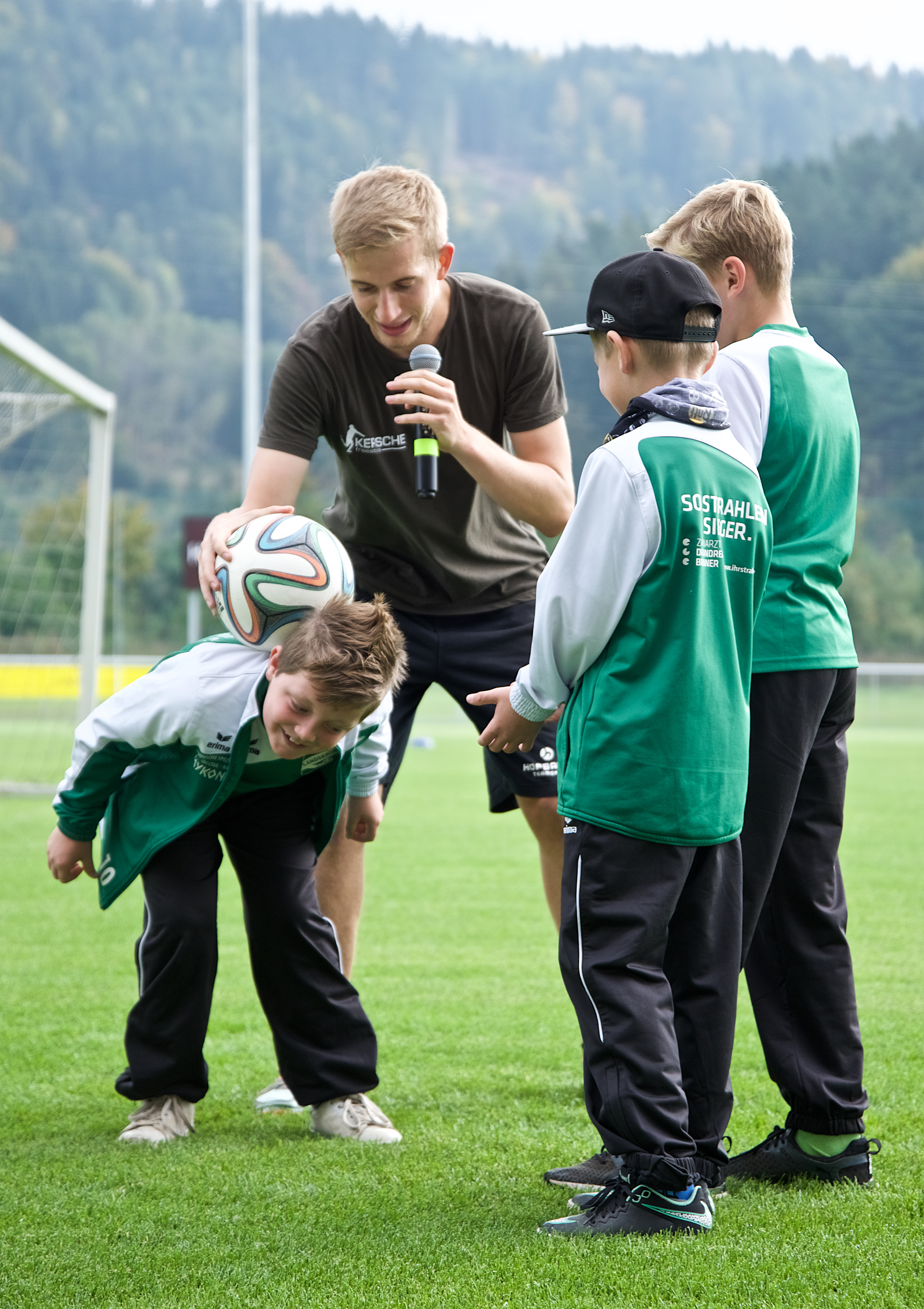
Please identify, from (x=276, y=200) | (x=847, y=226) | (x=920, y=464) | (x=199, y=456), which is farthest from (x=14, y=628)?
(x=276, y=200)

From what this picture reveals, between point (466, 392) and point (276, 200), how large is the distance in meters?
82.1

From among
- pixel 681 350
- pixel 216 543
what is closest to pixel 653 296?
pixel 681 350

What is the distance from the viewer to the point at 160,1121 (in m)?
3.01

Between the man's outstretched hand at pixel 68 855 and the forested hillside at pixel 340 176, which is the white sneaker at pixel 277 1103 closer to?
the man's outstretched hand at pixel 68 855

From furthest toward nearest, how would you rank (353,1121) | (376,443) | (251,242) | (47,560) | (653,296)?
(47,560) < (251,242) < (376,443) < (353,1121) < (653,296)

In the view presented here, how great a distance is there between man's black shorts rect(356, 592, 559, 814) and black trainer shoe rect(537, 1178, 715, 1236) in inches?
50.8

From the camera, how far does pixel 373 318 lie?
322cm

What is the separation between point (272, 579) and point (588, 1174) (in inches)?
53.4

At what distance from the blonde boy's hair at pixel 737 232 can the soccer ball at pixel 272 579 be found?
0.96 metres

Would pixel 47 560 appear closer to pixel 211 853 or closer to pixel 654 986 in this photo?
pixel 211 853

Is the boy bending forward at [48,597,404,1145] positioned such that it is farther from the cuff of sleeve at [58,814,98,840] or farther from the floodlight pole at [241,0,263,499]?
the floodlight pole at [241,0,263,499]

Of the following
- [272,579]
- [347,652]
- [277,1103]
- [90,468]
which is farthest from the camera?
[90,468]

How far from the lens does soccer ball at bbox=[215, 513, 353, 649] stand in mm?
2930

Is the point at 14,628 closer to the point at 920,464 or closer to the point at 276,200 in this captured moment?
the point at 920,464
